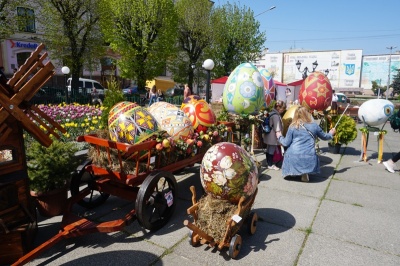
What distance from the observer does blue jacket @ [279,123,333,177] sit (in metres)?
5.48

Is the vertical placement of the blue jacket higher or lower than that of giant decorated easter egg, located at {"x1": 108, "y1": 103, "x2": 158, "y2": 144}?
lower

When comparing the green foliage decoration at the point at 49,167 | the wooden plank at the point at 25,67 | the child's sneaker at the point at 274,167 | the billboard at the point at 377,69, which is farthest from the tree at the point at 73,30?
the billboard at the point at 377,69

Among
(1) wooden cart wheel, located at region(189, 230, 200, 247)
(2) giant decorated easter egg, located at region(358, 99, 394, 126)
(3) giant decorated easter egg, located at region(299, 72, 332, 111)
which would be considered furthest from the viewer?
(3) giant decorated easter egg, located at region(299, 72, 332, 111)

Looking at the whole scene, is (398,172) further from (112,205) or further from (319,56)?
(319,56)

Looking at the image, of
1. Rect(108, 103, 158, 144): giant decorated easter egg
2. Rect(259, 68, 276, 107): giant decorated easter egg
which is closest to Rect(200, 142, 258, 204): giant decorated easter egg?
Rect(108, 103, 158, 144): giant decorated easter egg

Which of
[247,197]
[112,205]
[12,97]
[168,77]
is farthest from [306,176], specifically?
[168,77]

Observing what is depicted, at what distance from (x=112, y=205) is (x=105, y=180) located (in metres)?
0.77

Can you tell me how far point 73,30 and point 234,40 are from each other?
15048 mm

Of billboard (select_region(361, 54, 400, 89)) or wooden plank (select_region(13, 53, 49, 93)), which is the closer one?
wooden plank (select_region(13, 53, 49, 93))

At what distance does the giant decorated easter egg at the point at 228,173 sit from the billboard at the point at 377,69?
2617 inches

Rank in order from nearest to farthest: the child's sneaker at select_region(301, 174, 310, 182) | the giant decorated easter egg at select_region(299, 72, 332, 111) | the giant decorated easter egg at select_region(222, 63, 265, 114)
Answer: the child's sneaker at select_region(301, 174, 310, 182), the giant decorated easter egg at select_region(222, 63, 265, 114), the giant decorated easter egg at select_region(299, 72, 332, 111)

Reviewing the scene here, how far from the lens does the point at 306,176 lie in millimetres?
5586

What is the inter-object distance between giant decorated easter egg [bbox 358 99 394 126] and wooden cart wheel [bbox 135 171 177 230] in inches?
209

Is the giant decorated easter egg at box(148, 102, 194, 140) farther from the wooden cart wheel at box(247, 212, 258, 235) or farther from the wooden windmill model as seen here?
the wooden windmill model
